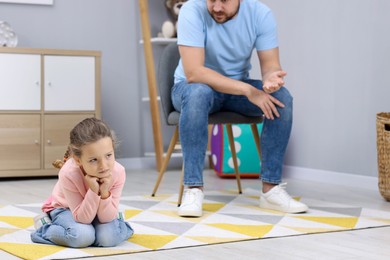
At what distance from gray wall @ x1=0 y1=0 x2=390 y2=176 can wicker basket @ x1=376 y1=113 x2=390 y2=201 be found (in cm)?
34

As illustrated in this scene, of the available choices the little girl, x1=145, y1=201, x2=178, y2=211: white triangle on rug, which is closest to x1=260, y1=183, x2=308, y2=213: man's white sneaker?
x1=145, y1=201, x2=178, y2=211: white triangle on rug

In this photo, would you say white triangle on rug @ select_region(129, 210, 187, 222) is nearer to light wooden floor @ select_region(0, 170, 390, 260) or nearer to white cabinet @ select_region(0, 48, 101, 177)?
light wooden floor @ select_region(0, 170, 390, 260)

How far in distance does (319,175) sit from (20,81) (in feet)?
5.43

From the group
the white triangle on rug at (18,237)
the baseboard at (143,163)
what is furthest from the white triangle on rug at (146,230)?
the baseboard at (143,163)

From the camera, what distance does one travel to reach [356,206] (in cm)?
281

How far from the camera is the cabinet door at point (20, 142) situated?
3779mm

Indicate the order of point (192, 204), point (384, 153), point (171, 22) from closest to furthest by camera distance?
point (192, 204) < point (384, 153) < point (171, 22)

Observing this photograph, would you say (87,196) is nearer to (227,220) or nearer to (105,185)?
(105,185)

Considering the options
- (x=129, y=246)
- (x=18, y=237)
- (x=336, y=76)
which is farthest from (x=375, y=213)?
(x=18, y=237)

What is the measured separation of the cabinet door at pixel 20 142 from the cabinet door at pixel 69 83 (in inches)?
5.2

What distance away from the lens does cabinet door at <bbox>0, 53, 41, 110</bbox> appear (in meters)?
3.79

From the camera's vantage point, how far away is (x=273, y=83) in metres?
2.52

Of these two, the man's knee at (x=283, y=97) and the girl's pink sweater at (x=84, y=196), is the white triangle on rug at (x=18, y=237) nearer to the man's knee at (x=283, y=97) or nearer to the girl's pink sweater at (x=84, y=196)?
the girl's pink sweater at (x=84, y=196)

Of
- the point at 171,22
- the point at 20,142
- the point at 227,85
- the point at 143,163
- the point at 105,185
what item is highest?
the point at 171,22
